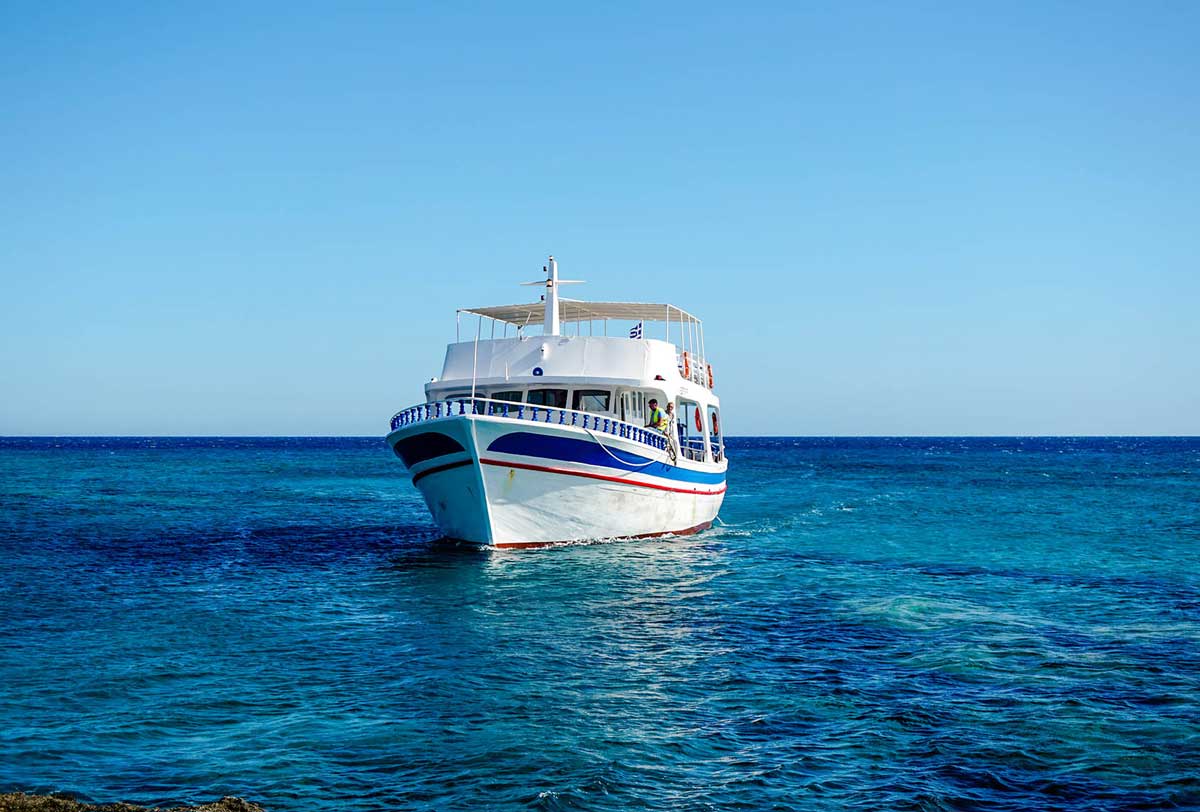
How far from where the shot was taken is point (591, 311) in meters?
30.2

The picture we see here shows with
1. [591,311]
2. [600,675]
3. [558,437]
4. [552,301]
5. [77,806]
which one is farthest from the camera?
[591,311]

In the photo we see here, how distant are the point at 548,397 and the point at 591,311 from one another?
5197 millimetres

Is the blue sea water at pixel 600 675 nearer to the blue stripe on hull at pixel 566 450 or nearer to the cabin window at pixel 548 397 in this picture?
the blue stripe on hull at pixel 566 450

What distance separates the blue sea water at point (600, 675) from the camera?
8.62 m

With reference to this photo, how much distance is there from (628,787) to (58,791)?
503 cm

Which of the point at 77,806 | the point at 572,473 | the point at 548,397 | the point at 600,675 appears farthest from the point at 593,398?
the point at 77,806

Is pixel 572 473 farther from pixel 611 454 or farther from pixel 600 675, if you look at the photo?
pixel 600 675

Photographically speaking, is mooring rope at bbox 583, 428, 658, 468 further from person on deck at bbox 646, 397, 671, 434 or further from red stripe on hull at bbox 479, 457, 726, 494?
person on deck at bbox 646, 397, 671, 434

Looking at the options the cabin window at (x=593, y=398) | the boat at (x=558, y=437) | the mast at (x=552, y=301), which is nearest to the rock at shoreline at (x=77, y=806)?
the boat at (x=558, y=437)

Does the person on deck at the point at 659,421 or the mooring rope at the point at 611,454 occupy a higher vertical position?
the person on deck at the point at 659,421

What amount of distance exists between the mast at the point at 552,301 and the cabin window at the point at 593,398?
2.21 metres

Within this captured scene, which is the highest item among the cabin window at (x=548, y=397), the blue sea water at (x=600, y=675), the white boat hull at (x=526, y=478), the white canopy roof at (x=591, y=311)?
the white canopy roof at (x=591, y=311)

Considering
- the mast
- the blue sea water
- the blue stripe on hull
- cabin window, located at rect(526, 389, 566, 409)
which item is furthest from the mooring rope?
the mast

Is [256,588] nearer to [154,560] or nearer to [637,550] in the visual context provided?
[154,560]
